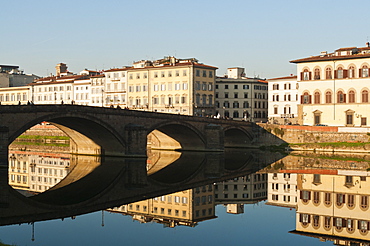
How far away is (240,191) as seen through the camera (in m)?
45.7

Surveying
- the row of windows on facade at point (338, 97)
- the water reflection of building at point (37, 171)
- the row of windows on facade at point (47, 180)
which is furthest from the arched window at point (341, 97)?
the row of windows on facade at point (47, 180)

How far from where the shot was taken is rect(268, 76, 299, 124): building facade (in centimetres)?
11600

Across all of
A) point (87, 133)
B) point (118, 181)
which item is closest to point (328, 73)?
point (87, 133)

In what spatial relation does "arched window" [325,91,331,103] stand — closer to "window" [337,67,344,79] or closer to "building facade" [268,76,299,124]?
"window" [337,67,344,79]

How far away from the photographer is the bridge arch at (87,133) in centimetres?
6139

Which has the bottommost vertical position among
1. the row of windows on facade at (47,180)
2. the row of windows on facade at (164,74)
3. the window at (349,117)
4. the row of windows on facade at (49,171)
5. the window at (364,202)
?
the window at (364,202)

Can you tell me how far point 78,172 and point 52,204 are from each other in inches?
708

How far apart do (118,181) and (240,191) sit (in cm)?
1047

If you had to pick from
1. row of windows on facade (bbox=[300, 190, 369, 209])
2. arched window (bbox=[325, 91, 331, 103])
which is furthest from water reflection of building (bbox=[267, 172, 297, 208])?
arched window (bbox=[325, 91, 331, 103])

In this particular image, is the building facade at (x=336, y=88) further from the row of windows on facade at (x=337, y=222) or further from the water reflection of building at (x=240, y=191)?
the row of windows on facade at (x=337, y=222)

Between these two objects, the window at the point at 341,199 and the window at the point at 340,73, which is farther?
the window at the point at 340,73

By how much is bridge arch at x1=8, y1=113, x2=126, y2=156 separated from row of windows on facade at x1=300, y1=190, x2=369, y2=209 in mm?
28495

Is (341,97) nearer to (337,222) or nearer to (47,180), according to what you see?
(47,180)

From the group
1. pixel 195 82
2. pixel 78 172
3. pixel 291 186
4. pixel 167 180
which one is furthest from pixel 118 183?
pixel 195 82
